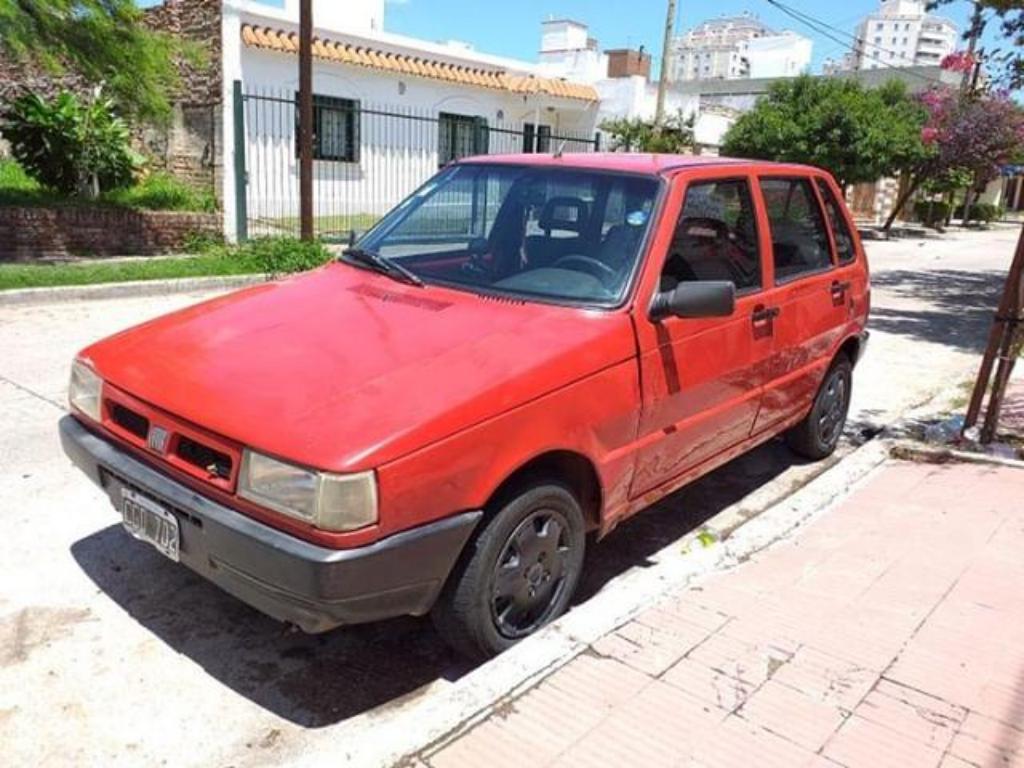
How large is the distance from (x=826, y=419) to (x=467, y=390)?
3425 mm

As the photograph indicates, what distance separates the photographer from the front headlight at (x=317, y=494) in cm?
248

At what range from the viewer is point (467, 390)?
9.18 feet

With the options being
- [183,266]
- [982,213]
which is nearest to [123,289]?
[183,266]

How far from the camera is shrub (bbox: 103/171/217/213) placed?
45.8ft

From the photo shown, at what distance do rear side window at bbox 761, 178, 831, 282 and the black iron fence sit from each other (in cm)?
994

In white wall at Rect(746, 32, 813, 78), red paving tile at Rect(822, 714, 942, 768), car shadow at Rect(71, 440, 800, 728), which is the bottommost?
car shadow at Rect(71, 440, 800, 728)

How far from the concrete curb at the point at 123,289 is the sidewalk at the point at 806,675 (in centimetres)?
807

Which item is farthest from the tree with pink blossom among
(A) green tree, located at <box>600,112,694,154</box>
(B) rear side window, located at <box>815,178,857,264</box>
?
(B) rear side window, located at <box>815,178,857,264</box>

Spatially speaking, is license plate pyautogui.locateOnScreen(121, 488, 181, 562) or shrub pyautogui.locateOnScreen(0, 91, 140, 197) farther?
shrub pyautogui.locateOnScreen(0, 91, 140, 197)

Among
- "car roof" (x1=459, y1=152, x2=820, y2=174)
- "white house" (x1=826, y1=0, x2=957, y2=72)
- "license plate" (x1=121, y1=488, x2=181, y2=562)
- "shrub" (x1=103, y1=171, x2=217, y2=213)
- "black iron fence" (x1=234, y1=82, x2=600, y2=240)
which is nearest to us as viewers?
"license plate" (x1=121, y1=488, x2=181, y2=562)

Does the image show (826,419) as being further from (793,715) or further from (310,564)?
(310,564)

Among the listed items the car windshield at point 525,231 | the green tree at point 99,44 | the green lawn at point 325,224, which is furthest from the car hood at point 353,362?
the green lawn at point 325,224

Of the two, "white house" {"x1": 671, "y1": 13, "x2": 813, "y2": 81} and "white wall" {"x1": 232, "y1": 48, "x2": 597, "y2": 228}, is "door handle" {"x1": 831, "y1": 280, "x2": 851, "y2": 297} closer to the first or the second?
"white wall" {"x1": 232, "y1": 48, "x2": 597, "y2": 228}

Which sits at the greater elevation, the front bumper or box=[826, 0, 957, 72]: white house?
A: box=[826, 0, 957, 72]: white house
